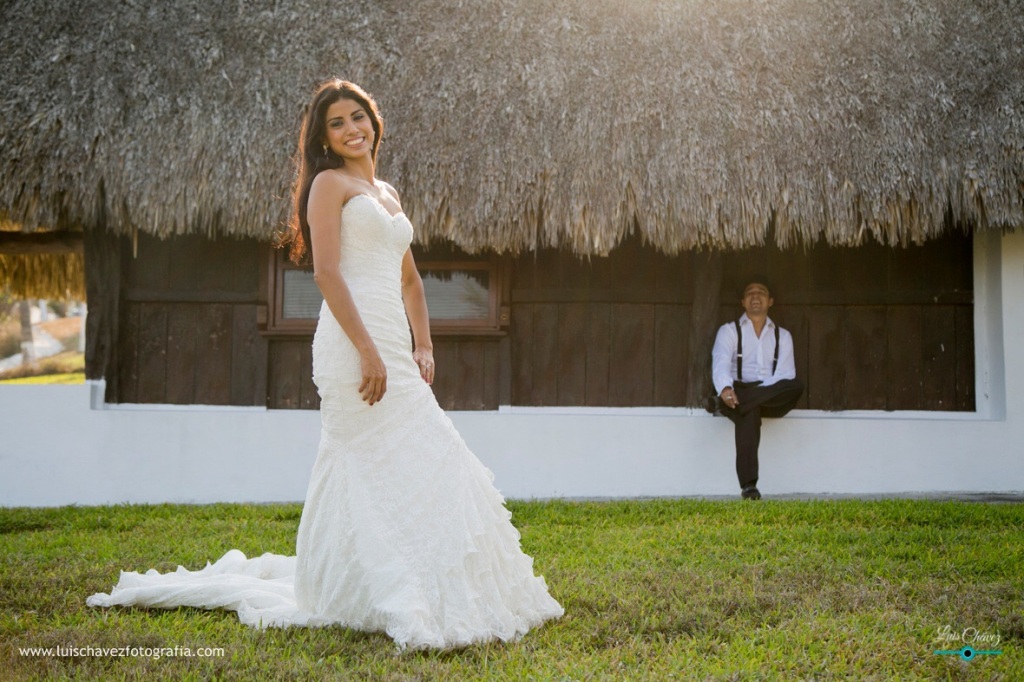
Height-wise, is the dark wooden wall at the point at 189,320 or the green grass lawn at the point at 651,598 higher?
the dark wooden wall at the point at 189,320

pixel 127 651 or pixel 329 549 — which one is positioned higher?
pixel 329 549

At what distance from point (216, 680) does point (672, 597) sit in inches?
61.3

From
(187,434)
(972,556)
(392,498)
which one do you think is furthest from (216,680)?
(187,434)

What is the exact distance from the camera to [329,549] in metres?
2.81

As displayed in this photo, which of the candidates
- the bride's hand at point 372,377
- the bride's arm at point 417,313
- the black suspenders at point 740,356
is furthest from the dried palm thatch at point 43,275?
the bride's hand at point 372,377

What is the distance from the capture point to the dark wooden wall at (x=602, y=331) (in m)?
6.17

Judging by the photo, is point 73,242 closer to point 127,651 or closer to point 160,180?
point 160,180

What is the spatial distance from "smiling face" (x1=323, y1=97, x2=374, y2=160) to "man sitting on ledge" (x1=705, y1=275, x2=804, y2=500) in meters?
3.41

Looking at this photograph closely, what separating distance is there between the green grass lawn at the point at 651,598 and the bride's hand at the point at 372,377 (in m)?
0.72

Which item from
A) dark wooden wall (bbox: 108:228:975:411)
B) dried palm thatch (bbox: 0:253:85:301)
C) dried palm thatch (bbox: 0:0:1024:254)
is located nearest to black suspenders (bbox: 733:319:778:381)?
dark wooden wall (bbox: 108:228:975:411)

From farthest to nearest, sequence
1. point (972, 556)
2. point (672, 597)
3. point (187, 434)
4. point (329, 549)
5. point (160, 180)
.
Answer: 1. point (187, 434)
2. point (160, 180)
3. point (972, 556)
4. point (672, 597)
5. point (329, 549)

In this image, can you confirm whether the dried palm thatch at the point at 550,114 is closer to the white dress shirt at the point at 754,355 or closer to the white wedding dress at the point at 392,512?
the white dress shirt at the point at 754,355

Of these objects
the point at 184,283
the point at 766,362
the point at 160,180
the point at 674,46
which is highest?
the point at 674,46

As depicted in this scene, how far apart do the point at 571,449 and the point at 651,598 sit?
2.77m
